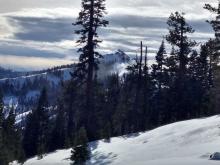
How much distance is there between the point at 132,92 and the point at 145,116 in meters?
6.27

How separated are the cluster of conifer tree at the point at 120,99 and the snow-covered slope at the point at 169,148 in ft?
5.97

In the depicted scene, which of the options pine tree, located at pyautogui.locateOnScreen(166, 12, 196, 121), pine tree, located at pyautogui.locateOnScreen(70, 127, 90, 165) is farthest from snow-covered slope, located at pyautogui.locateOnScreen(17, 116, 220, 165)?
pine tree, located at pyautogui.locateOnScreen(166, 12, 196, 121)

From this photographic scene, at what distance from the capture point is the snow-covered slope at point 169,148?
56.6 ft

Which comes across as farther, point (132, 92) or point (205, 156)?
point (132, 92)

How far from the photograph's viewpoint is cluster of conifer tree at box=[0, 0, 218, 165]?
39.8 m

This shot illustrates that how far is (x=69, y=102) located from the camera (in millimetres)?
69938

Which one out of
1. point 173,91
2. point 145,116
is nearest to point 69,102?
point 145,116

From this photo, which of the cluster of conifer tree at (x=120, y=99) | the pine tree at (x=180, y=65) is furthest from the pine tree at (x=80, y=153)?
the pine tree at (x=180, y=65)

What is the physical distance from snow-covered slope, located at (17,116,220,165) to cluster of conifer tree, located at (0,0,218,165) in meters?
1.82

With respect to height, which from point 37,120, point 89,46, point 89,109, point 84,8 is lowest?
point 37,120

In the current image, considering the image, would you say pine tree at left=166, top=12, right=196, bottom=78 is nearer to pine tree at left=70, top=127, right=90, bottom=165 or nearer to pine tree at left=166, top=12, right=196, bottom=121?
pine tree at left=166, top=12, right=196, bottom=121

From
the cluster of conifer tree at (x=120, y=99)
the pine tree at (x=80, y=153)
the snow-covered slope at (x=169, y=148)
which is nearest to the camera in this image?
the snow-covered slope at (x=169, y=148)

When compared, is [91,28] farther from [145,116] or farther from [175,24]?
[145,116]

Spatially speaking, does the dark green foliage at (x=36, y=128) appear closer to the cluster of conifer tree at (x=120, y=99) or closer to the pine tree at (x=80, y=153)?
the cluster of conifer tree at (x=120, y=99)
